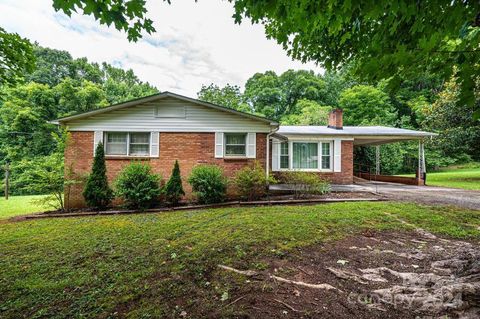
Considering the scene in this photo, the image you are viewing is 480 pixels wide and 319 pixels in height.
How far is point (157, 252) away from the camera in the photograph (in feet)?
13.5

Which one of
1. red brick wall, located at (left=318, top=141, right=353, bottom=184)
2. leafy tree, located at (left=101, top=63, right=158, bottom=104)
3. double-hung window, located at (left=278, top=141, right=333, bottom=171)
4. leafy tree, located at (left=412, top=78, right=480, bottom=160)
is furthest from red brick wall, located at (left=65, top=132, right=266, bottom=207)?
leafy tree, located at (left=101, top=63, right=158, bottom=104)

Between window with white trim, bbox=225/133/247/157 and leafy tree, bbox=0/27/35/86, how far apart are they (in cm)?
700

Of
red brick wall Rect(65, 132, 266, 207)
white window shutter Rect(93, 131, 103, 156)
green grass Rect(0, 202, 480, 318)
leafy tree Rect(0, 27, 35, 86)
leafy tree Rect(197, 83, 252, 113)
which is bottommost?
green grass Rect(0, 202, 480, 318)

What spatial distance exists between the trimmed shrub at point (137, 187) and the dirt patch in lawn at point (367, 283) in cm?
608

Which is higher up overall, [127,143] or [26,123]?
[26,123]

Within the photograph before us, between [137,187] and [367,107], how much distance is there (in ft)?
97.3

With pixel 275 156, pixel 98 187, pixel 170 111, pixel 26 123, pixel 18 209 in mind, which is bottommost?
pixel 18 209

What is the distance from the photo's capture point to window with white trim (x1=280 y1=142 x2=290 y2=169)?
43.7ft

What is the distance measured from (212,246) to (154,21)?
4.01m

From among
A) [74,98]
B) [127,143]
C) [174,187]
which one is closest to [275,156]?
[174,187]

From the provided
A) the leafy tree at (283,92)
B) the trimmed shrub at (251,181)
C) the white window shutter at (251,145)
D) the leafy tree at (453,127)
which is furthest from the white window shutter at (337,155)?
the leafy tree at (283,92)

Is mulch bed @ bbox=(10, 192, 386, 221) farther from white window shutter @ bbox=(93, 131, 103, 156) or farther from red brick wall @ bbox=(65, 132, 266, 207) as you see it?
white window shutter @ bbox=(93, 131, 103, 156)

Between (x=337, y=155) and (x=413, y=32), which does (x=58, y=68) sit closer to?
(x=337, y=155)

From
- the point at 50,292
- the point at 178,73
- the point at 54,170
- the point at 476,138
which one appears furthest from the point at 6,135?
the point at 476,138
